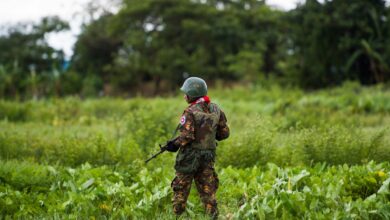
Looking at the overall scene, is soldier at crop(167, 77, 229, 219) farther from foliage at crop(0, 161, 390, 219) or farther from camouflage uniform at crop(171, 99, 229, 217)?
foliage at crop(0, 161, 390, 219)

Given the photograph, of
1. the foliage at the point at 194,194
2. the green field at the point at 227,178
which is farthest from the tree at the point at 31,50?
the foliage at the point at 194,194

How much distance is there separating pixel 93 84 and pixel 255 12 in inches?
482

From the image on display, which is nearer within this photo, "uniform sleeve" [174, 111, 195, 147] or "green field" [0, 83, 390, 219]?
"green field" [0, 83, 390, 219]

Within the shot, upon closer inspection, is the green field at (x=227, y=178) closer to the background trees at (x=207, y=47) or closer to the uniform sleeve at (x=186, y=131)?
the uniform sleeve at (x=186, y=131)

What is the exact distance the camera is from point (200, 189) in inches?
247

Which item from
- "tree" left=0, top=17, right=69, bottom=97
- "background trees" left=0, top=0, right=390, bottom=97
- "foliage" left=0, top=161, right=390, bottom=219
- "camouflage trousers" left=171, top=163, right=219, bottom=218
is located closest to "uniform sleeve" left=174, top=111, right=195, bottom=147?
"camouflage trousers" left=171, top=163, right=219, bottom=218

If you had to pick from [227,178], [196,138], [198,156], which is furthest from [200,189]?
[227,178]

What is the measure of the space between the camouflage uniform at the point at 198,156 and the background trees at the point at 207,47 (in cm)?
2318

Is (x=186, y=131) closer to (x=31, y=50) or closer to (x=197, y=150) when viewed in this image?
(x=197, y=150)

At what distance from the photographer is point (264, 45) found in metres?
35.2

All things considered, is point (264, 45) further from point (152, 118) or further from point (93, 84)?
point (152, 118)

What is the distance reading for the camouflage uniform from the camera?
609 centimetres

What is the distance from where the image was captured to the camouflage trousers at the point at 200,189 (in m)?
6.17

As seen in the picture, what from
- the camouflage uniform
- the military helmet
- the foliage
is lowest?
the foliage
